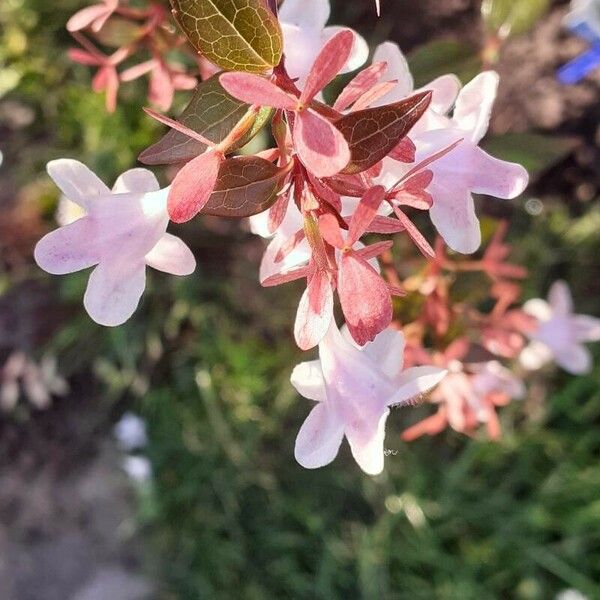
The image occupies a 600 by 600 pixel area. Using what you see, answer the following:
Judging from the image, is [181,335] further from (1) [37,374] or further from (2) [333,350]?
(2) [333,350]

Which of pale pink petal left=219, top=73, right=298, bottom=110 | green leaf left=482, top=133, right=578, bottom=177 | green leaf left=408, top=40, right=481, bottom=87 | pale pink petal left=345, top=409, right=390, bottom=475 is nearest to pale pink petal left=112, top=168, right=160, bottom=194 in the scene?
pale pink petal left=219, top=73, right=298, bottom=110

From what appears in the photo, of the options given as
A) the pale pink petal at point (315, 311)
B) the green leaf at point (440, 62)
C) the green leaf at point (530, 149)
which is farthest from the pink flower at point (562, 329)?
the pale pink petal at point (315, 311)

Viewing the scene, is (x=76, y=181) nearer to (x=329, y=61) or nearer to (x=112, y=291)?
(x=112, y=291)

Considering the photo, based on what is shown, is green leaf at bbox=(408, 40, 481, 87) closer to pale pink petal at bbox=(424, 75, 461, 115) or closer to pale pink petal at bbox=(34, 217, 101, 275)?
pale pink petal at bbox=(424, 75, 461, 115)

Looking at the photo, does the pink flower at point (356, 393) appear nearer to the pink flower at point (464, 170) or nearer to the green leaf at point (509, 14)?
the pink flower at point (464, 170)

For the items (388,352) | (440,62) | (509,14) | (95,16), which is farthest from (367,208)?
(509,14)
